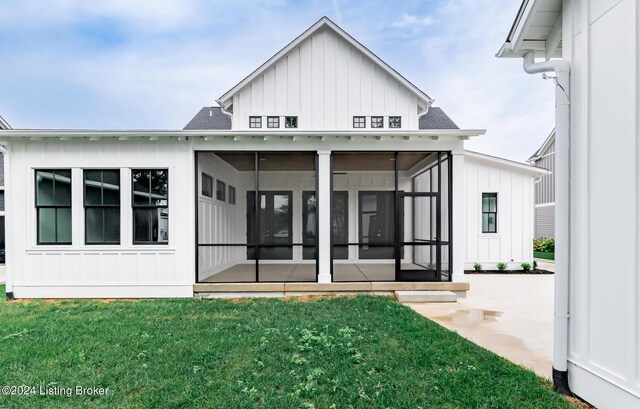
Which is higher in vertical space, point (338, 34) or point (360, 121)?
point (338, 34)

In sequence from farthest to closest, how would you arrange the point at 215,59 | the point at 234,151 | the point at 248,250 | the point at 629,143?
the point at 215,59
the point at 248,250
the point at 234,151
the point at 629,143

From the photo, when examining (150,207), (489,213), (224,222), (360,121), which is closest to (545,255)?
(489,213)

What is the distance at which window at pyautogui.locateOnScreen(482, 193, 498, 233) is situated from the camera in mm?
10211

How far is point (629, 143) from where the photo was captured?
2.39 m

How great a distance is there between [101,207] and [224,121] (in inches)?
241

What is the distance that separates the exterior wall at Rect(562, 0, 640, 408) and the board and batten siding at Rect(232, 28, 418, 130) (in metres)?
5.97

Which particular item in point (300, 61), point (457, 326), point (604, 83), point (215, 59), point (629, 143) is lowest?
A: point (457, 326)

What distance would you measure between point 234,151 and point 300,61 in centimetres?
361

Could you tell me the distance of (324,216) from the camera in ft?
22.7

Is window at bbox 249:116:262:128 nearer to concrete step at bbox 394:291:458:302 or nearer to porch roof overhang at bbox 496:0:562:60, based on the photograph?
concrete step at bbox 394:291:458:302

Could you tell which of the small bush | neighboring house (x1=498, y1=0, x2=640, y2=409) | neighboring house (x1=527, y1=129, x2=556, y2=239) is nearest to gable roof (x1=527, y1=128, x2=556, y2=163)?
neighboring house (x1=527, y1=129, x2=556, y2=239)

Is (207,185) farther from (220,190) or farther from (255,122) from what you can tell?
(255,122)

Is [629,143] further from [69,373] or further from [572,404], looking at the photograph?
[69,373]

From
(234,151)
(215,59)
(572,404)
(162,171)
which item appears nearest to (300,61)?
(234,151)
